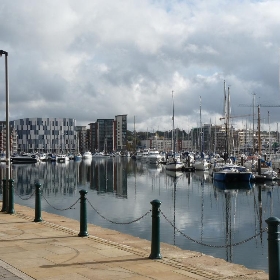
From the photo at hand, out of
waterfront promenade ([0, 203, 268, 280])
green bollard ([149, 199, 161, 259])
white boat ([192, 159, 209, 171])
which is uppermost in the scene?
green bollard ([149, 199, 161, 259])

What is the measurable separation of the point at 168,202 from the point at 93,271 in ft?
92.5

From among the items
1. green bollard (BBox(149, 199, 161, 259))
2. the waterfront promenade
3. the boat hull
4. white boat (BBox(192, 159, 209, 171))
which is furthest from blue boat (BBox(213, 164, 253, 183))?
green bollard (BBox(149, 199, 161, 259))

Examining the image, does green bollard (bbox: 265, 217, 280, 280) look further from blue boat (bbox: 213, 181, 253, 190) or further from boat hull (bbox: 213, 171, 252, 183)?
boat hull (bbox: 213, 171, 252, 183)

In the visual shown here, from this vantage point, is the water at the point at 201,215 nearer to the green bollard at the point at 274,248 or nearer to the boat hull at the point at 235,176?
the green bollard at the point at 274,248

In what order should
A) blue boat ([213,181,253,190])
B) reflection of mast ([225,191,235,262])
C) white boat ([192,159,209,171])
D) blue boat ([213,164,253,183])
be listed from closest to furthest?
reflection of mast ([225,191,235,262]) < blue boat ([213,181,253,190]) < blue boat ([213,164,253,183]) < white boat ([192,159,209,171])

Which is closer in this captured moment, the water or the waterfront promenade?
the waterfront promenade

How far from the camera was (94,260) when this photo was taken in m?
10.7

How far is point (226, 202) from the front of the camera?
37.6 meters

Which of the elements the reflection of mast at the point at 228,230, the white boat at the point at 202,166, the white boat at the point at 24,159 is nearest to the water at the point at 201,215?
the reflection of mast at the point at 228,230

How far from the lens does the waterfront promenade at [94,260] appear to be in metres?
9.47

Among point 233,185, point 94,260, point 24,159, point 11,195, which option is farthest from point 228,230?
point 24,159

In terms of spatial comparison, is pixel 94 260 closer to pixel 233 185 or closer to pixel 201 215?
pixel 201 215

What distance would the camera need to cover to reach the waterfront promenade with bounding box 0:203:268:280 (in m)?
9.47

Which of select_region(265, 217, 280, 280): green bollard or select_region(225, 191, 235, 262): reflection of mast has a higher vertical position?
select_region(265, 217, 280, 280): green bollard
